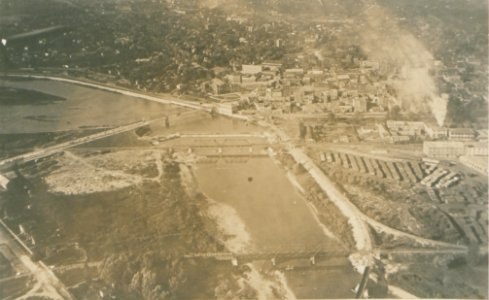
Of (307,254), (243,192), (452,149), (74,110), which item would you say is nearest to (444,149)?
(452,149)

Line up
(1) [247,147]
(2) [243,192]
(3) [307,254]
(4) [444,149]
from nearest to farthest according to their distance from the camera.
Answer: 1. (3) [307,254]
2. (2) [243,192]
3. (1) [247,147]
4. (4) [444,149]

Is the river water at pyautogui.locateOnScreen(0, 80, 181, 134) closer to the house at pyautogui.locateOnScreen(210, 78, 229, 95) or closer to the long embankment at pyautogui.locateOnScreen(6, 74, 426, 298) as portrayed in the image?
the long embankment at pyautogui.locateOnScreen(6, 74, 426, 298)

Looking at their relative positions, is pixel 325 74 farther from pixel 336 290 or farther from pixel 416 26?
pixel 336 290

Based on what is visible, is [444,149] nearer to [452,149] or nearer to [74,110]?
[452,149]

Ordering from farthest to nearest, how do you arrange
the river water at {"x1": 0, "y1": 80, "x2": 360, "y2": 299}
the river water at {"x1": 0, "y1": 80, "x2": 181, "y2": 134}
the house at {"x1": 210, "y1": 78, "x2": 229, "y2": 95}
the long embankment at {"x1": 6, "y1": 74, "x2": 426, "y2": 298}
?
the house at {"x1": 210, "y1": 78, "x2": 229, "y2": 95}, the river water at {"x1": 0, "y1": 80, "x2": 181, "y2": 134}, the long embankment at {"x1": 6, "y1": 74, "x2": 426, "y2": 298}, the river water at {"x1": 0, "y1": 80, "x2": 360, "y2": 299}

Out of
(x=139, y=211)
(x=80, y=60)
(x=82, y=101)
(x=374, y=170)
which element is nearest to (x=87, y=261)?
(x=139, y=211)

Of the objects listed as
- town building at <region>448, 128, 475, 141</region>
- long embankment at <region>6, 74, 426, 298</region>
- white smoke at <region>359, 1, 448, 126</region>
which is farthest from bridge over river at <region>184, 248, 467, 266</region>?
white smoke at <region>359, 1, 448, 126</region>
